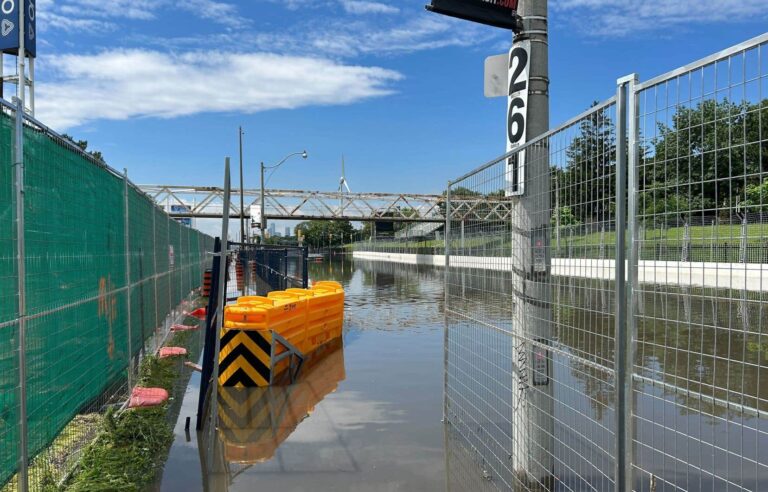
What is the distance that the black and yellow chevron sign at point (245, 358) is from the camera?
863 cm

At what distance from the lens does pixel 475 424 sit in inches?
258

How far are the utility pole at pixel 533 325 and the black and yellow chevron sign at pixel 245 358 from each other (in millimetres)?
4414

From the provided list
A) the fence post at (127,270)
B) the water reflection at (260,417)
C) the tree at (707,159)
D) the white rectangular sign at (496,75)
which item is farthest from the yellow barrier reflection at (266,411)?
the tree at (707,159)

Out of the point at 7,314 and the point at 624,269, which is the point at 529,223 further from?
the point at 7,314

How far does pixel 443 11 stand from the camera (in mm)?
5188

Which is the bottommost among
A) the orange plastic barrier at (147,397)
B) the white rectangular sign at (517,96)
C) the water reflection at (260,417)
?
the water reflection at (260,417)

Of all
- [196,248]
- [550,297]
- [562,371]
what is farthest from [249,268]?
[550,297]

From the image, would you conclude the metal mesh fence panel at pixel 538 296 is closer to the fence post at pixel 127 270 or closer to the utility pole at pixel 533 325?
the utility pole at pixel 533 325

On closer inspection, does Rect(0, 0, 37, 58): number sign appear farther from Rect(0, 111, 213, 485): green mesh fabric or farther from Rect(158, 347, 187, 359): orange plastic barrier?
Rect(0, 111, 213, 485): green mesh fabric

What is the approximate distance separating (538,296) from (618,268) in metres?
1.60

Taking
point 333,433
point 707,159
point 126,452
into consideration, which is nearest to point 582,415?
point 707,159

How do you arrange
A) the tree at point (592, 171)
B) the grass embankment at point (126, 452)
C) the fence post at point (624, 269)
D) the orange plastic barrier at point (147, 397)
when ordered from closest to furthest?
1. the fence post at point (624, 269)
2. the tree at point (592, 171)
3. the grass embankment at point (126, 452)
4. the orange plastic barrier at point (147, 397)

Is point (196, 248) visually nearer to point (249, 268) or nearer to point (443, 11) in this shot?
point (249, 268)

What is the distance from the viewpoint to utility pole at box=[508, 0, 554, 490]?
4.58m
